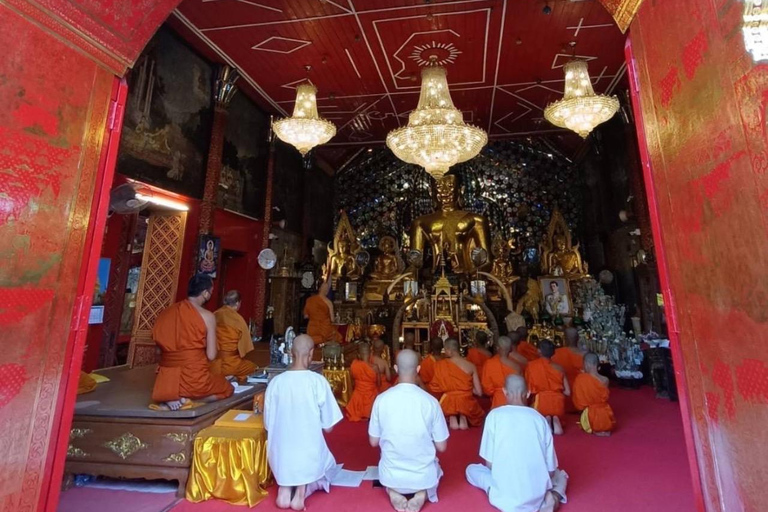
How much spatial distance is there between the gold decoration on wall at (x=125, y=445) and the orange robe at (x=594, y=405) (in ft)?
12.4

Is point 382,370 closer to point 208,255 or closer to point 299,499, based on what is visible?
point 299,499

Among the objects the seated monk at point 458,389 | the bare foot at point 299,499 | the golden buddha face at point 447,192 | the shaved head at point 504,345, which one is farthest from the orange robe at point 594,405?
the golden buddha face at point 447,192

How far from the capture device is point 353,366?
4.31 metres

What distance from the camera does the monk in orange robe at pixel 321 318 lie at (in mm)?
5730

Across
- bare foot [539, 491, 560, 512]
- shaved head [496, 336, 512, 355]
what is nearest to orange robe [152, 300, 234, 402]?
bare foot [539, 491, 560, 512]

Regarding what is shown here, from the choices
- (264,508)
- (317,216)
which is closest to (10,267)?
(264,508)

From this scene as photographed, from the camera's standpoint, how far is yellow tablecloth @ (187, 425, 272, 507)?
2.41 m

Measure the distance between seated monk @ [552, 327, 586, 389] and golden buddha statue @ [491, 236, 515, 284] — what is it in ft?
13.1

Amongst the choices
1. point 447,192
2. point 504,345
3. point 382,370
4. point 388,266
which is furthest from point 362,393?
point 447,192

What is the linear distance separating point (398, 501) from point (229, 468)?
1.14 meters

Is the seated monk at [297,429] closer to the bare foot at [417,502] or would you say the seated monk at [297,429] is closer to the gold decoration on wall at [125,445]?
the bare foot at [417,502]

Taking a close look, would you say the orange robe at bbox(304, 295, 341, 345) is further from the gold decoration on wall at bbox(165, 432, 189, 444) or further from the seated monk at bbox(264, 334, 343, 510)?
the seated monk at bbox(264, 334, 343, 510)

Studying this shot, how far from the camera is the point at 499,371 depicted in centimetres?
385

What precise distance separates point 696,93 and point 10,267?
2.42 m
